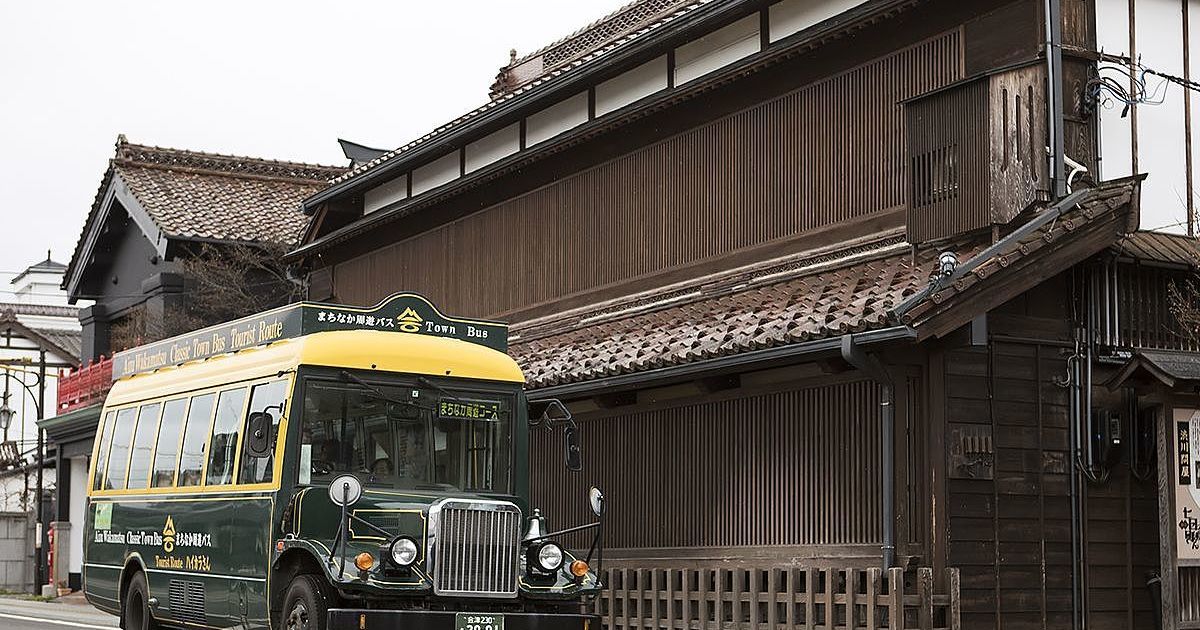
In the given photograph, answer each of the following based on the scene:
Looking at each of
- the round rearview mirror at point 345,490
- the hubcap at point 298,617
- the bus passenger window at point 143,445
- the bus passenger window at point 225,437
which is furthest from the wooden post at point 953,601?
the bus passenger window at point 143,445

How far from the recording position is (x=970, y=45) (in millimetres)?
14680

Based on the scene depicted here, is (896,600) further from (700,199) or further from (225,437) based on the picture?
(700,199)

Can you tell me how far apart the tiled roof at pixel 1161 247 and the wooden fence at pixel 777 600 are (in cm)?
339

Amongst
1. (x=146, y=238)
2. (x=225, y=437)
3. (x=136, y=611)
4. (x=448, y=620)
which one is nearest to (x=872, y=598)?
(x=448, y=620)

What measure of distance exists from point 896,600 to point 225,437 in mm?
6196

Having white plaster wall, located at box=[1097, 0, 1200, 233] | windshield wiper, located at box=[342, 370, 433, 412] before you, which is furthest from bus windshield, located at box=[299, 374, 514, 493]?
white plaster wall, located at box=[1097, 0, 1200, 233]

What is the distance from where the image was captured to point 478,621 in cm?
1229

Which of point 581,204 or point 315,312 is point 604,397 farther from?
point 315,312

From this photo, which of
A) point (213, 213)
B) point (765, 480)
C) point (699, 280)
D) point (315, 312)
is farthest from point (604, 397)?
point (213, 213)

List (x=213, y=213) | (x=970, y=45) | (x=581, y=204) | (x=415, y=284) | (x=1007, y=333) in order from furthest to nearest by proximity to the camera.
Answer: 1. (x=213, y=213)
2. (x=415, y=284)
3. (x=581, y=204)
4. (x=970, y=45)
5. (x=1007, y=333)

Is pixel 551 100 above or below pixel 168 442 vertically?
above

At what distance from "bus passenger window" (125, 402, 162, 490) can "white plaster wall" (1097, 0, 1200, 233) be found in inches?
389

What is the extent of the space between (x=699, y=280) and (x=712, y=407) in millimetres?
2183

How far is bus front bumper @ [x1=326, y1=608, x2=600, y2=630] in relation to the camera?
463 inches
